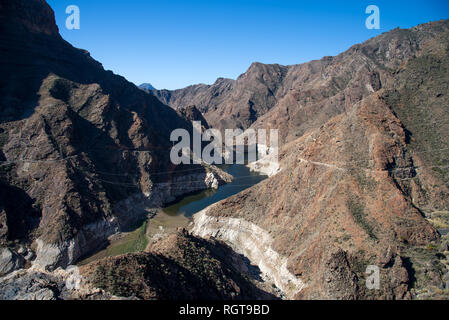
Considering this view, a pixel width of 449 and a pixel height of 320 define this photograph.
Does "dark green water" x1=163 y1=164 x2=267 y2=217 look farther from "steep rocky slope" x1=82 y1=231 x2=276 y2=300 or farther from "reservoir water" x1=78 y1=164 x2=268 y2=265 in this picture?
"steep rocky slope" x1=82 y1=231 x2=276 y2=300

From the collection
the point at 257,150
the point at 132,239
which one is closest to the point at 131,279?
the point at 132,239

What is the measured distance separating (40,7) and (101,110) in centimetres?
3661

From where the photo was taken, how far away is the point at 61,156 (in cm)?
4562

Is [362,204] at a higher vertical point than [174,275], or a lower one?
higher

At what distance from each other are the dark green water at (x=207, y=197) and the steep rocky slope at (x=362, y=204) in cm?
1323

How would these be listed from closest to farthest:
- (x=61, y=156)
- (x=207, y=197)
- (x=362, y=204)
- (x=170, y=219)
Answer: (x=362, y=204) → (x=61, y=156) → (x=170, y=219) → (x=207, y=197)

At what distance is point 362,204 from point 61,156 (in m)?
45.3

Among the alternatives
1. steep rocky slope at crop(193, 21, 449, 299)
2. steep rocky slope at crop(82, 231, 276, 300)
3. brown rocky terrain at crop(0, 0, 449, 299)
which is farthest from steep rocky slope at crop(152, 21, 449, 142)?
steep rocky slope at crop(82, 231, 276, 300)

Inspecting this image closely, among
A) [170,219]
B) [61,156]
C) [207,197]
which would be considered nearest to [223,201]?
[170,219]

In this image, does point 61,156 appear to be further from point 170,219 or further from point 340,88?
point 340,88

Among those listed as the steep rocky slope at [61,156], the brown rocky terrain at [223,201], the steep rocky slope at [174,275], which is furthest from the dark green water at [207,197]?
the steep rocky slope at [174,275]

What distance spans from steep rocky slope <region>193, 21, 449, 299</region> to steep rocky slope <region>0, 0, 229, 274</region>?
16948mm

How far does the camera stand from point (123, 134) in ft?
196

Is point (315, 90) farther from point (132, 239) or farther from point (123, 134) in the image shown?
point (132, 239)
